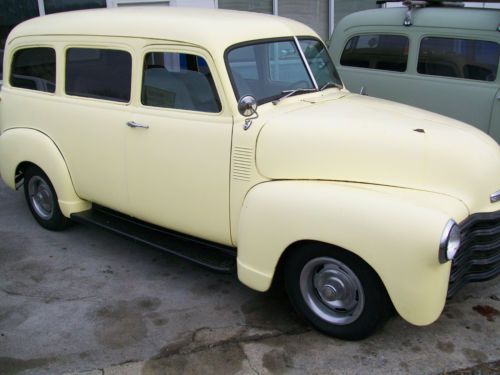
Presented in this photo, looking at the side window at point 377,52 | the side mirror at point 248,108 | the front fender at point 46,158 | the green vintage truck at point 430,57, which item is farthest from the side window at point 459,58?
the front fender at point 46,158

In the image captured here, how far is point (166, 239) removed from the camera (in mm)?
3910

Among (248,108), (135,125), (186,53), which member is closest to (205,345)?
(248,108)

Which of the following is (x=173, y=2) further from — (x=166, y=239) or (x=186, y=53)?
(x=166, y=239)

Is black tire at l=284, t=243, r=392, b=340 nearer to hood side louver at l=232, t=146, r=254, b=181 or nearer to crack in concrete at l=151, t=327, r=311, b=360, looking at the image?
crack in concrete at l=151, t=327, r=311, b=360

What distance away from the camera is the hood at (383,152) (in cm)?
293

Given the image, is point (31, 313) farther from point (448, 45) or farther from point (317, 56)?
point (448, 45)

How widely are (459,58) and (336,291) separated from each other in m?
3.43

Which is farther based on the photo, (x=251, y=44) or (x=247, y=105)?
(x=251, y=44)

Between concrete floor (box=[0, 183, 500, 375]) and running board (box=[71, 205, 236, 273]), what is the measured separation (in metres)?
0.34

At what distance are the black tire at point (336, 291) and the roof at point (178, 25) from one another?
1.51 m

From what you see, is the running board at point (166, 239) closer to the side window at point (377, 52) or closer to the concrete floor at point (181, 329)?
the concrete floor at point (181, 329)

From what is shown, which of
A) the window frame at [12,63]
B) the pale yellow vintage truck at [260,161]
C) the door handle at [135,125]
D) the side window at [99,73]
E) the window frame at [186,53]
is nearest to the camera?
the pale yellow vintage truck at [260,161]

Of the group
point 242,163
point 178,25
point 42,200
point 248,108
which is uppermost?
point 178,25

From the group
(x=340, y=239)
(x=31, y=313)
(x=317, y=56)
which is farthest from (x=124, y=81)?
(x=340, y=239)
